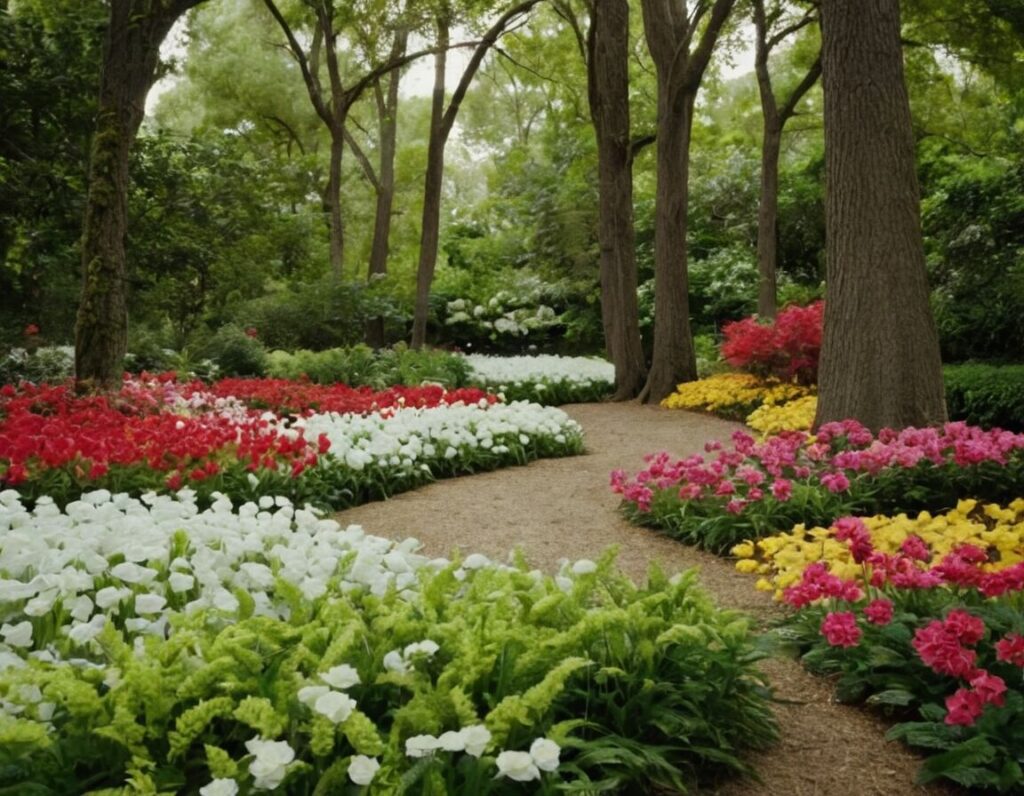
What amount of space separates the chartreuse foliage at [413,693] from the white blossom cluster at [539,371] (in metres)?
11.4

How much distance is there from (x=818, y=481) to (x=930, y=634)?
326 centimetres

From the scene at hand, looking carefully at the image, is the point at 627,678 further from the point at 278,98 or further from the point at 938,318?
the point at 278,98

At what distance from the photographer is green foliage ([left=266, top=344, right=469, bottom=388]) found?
46.7ft

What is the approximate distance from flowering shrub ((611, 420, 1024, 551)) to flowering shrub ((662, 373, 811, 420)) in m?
5.06

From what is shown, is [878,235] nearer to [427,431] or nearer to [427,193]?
[427,431]

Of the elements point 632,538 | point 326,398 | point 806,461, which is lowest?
point 632,538

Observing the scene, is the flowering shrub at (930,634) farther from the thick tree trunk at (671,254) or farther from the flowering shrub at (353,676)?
the thick tree trunk at (671,254)

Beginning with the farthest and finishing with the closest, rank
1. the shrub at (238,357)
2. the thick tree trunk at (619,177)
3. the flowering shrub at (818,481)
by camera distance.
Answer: the shrub at (238,357) < the thick tree trunk at (619,177) < the flowering shrub at (818,481)

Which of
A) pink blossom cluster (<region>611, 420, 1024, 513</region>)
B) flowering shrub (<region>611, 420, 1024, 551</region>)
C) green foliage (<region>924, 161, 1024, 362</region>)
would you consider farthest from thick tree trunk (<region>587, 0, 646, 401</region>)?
flowering shrub (<region>611, 420, 1024, 551</region>)

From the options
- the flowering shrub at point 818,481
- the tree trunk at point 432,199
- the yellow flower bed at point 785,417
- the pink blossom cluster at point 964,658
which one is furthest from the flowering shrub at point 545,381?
the pink blossom cluster at point 964,658

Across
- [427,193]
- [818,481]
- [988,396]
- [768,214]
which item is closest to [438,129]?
[427,193]

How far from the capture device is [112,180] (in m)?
8.38

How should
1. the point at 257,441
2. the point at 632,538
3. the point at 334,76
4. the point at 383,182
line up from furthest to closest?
1. the point at 383,182
2. the point at 334,76
3. the point at 257,441
4. the point at 632,538

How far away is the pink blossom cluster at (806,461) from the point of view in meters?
5.77
